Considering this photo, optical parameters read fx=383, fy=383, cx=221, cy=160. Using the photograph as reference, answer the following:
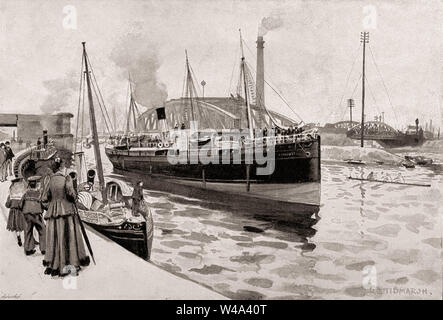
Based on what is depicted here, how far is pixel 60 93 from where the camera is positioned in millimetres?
4996

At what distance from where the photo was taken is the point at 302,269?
14.2 feet

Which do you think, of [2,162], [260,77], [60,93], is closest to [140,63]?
[60,93]

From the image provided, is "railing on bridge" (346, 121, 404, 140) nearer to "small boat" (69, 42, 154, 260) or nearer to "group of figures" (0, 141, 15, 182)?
"small boat" (69, 42, 154, 260)

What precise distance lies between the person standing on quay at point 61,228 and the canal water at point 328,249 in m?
1.03

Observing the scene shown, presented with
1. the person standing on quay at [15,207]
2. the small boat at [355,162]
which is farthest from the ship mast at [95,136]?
the small boat at [355,162]

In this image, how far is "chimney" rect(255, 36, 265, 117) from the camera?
480cm

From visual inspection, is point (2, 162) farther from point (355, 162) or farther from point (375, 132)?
point (375, 132)

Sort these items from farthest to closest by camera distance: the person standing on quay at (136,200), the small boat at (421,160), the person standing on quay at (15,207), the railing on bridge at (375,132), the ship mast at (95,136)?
the railing on bridge at (375,132) < the ship mast at (95,136) < the small boat at (421,160) < the person standing on quay at (136,200) < the person standing on quay at (15,207)

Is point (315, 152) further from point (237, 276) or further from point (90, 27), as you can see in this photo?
point (90, 27)

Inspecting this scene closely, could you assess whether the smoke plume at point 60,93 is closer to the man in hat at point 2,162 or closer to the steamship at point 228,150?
the steamship at point 228,150

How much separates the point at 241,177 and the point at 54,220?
3240mm

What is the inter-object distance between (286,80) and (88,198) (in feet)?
9.73

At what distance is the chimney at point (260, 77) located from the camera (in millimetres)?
4798
